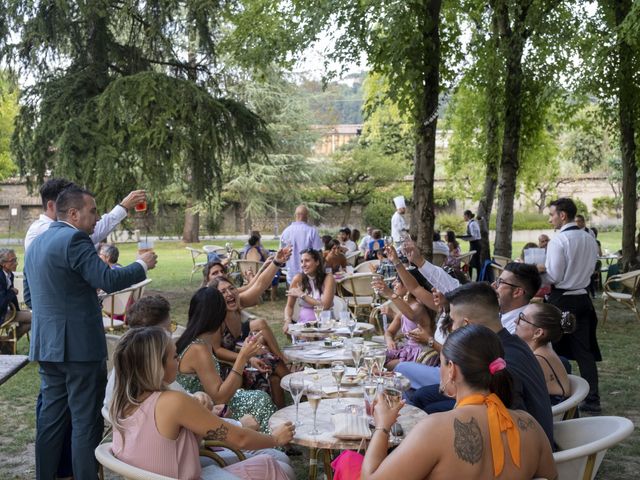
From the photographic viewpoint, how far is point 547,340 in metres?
4.53

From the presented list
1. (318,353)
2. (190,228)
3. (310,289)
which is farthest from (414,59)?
(190,228)

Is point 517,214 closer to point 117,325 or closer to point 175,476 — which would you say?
point 117,325

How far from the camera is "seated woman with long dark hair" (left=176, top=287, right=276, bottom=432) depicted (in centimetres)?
Answer: 435

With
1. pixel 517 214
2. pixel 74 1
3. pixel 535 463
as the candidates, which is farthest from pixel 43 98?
pixel 517 214

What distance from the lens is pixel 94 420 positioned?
171 inches

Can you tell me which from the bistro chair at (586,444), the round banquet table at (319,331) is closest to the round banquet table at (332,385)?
the bistro chair at (586,444)

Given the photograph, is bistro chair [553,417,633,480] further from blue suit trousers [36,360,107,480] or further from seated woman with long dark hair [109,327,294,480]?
blue suit trousers [36,360,107,480]

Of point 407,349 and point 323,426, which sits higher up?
point 323,426

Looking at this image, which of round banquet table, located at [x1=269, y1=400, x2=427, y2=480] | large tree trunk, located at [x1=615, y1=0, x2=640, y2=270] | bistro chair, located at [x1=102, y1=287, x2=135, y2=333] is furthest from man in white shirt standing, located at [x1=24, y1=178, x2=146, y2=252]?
large tree trunk, located at [x1=615, y1=0, x2=640, y2=270]

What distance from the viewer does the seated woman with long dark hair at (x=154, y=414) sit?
10.2 feet

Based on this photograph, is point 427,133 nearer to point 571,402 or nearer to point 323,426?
point 571,402

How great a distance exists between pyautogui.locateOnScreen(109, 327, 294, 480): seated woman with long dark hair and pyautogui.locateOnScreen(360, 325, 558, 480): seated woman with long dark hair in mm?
826

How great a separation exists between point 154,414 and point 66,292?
4.75 feet

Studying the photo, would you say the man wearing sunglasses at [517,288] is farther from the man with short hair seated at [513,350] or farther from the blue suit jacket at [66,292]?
the blue suit jacket at [66,292]
